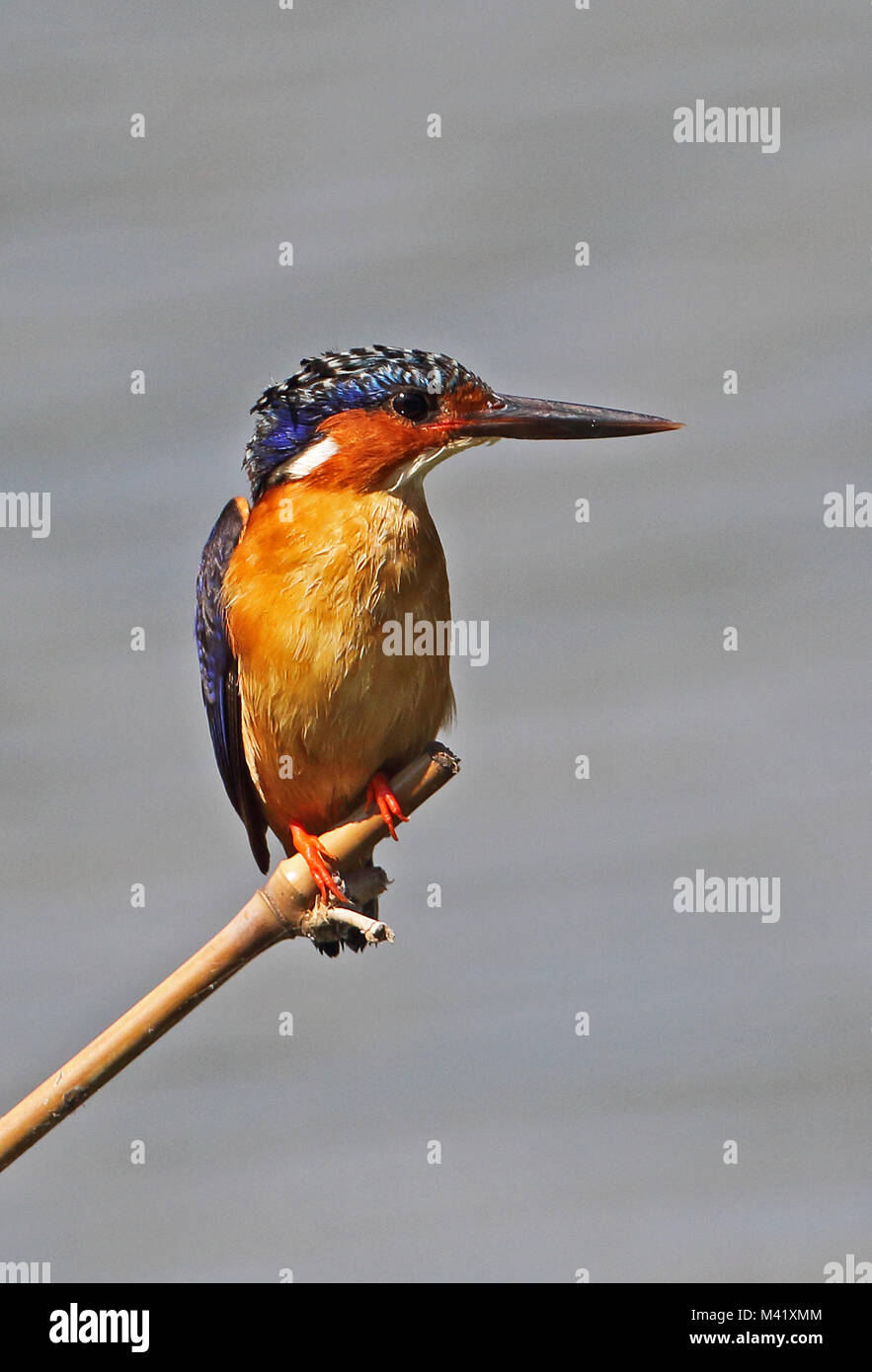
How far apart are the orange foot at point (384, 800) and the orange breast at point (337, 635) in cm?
1

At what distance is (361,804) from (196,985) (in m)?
0.65

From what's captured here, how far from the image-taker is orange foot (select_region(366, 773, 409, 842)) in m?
2.00

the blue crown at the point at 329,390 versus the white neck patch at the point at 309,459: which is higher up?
A: the blue crown at the point at 329,390

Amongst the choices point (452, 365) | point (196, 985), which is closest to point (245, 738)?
point (452, 365)

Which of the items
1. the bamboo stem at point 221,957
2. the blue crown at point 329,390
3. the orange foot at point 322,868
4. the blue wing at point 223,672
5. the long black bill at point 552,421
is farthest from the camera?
the blue wing at point 223,672

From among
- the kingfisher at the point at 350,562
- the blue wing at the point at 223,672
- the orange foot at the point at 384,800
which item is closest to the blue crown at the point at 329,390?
the kingfisher at the point at 350,562

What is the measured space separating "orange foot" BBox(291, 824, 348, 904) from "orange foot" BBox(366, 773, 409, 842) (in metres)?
0.08

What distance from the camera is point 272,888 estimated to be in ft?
5.64

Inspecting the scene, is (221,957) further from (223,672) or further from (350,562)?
(223,672)

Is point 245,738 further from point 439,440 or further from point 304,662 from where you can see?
point 439,440

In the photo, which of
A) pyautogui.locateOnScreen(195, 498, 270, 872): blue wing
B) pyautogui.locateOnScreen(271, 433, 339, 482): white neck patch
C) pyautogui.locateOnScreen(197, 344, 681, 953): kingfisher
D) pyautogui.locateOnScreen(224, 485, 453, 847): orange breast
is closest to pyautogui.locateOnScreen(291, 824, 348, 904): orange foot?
pyautogui.locateOnScreen(197, 344, 681, 953): kingfisher

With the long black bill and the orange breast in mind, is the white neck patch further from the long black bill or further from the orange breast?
the long black bill

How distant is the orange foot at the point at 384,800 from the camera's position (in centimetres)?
200

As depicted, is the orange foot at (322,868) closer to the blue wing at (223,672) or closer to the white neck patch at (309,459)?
the blue wing at (223,672)
